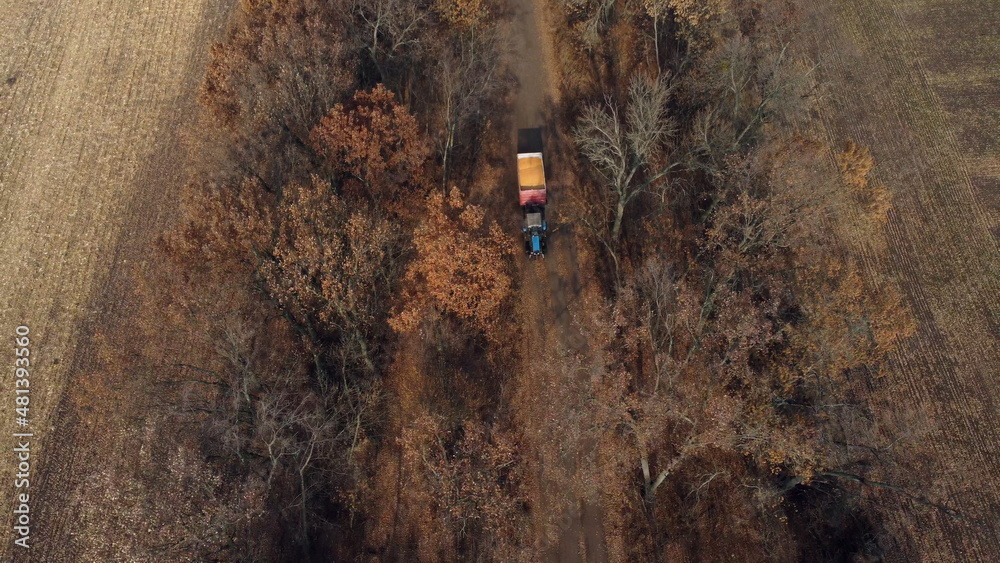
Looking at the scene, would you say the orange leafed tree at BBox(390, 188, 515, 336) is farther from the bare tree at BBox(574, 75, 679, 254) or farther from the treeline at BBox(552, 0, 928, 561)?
the bare tree at BBox(574, 75, 679, 254)

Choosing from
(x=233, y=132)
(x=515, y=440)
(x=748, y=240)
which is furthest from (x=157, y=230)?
(x=748, y=240)

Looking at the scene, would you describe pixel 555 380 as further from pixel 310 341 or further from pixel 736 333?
pixel 310 341

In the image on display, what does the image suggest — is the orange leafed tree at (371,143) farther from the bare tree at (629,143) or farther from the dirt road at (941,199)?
the dirt road at (941,199)

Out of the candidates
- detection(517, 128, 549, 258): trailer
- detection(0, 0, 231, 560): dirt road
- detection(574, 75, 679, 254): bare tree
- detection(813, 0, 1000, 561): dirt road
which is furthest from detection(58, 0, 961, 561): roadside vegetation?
detection(0, 0, 231, 560): dirt road

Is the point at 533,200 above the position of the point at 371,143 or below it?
below


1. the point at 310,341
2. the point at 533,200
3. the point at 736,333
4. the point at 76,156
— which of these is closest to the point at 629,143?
the point at 533,200

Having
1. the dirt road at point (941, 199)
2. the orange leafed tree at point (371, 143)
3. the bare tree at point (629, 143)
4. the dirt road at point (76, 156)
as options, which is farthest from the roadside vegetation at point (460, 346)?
the dirt road at point (76, 156)
